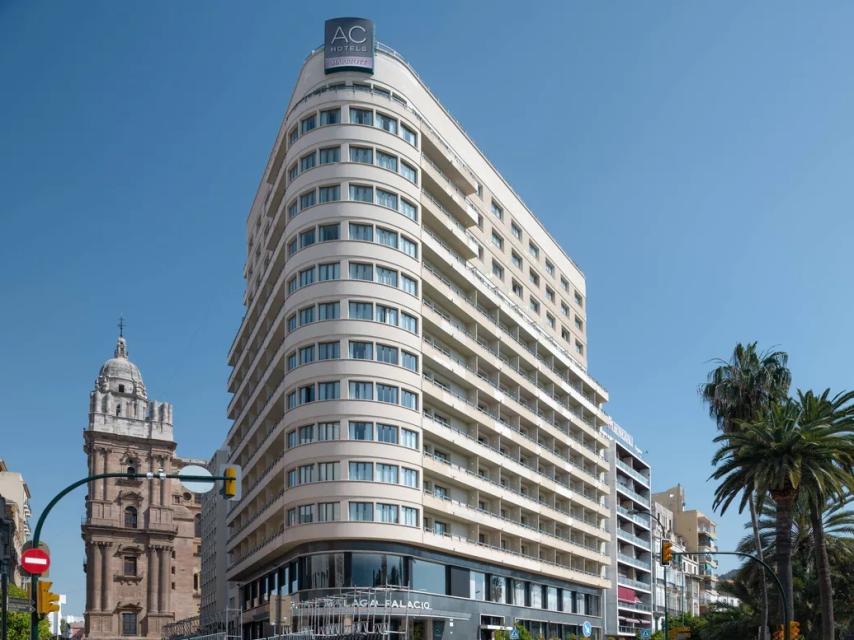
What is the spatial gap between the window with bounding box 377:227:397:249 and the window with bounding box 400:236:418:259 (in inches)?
22.5

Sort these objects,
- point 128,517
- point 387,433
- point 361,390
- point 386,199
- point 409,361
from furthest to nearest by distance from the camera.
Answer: point 128,517
point 386,199
point 409,361
point 387,433
point 361,390

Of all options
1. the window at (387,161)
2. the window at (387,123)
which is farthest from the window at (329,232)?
the window at (387,123)

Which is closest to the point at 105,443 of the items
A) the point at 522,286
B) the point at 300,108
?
the point at 522,286

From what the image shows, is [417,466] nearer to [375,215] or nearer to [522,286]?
[375,215]

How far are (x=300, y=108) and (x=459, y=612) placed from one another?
35556 mm

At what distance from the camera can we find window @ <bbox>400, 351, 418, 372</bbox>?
65.6 meters

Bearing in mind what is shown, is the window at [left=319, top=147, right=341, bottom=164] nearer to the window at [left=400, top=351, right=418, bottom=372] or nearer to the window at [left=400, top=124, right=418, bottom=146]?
the window at [left=400, top=124, right=418, bottom=146]

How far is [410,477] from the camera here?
6412cm

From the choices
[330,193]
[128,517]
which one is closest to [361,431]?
[330,193]

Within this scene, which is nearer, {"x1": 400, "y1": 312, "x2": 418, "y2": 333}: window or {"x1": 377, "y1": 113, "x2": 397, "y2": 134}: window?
{"x1": 400, "y1": 312, "x2": 418, "y2": 333}: window

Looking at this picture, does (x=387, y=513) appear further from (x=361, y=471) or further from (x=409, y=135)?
(x=409, y=135)

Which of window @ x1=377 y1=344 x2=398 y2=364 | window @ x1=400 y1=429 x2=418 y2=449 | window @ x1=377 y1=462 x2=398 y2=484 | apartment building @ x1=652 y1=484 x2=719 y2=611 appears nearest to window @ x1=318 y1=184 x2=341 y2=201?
window @ x1=377 y1=344 x2=398 y2=364

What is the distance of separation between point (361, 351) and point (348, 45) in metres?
Answer: 21.3

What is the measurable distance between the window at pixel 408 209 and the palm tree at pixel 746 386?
24.9 m
